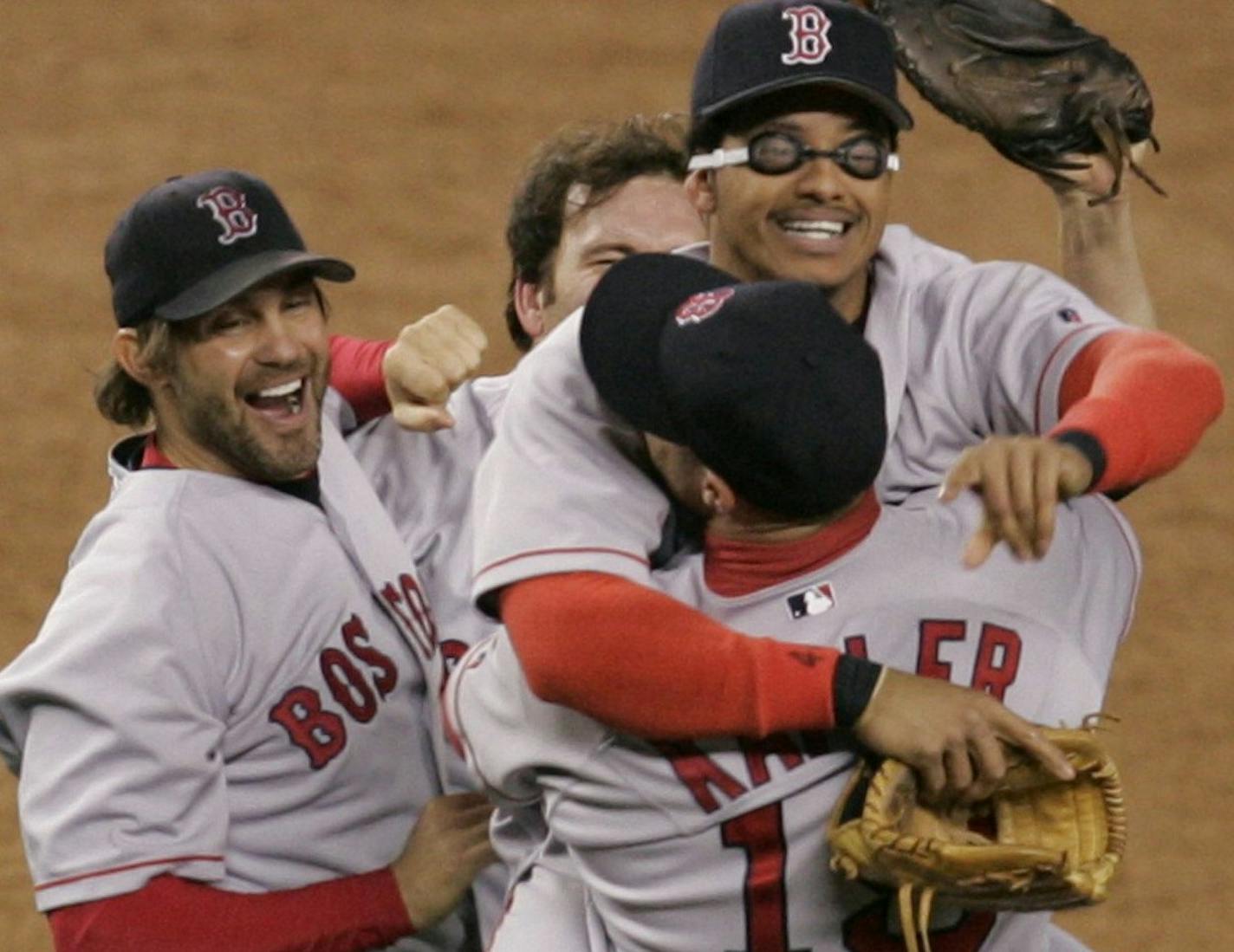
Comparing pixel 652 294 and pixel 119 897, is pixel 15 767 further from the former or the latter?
pixel 652 294

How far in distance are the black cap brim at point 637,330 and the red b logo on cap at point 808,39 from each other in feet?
1.21

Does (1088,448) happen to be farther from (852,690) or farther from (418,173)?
(418,173)

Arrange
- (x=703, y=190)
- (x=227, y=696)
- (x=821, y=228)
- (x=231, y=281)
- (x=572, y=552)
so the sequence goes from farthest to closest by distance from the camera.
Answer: (x=231, y=281)
(x=227, y=696)
(x=703, y=190)
(x=821, y=228)
(x=572, y=552)

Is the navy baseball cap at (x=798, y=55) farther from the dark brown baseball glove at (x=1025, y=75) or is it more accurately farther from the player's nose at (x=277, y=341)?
the player's nose at (x=277, y=341)

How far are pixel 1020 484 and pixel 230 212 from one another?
157 centimetres

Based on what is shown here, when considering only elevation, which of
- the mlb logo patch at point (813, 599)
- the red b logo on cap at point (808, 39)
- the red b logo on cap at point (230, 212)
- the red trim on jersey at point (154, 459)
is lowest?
the red trim on jersey at point (154, 459)

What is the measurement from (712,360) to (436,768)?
4.41ft

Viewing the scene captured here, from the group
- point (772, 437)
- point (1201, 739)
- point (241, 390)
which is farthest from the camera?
point (1201, 739)

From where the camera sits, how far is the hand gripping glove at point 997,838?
2936 millimetres

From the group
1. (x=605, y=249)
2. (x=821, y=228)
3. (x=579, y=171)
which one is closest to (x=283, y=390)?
(x=605, y=249)

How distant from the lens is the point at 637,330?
3.09 m

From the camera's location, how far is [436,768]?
4.07 metres

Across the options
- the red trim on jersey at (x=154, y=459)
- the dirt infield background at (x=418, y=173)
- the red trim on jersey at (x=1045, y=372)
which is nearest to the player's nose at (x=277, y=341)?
the red trim on jersey at (x=154, y=459)

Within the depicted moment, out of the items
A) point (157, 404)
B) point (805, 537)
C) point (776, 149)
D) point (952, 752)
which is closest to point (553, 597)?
point (805, 537)
